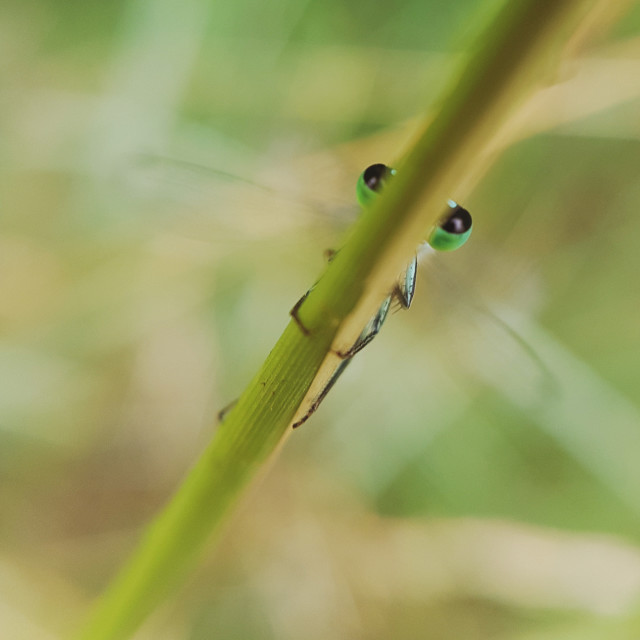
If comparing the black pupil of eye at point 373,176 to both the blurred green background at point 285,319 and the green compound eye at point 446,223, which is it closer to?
the green compound eye at point 446,223

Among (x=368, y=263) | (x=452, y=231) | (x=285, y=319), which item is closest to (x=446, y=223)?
(x=452, y=231)

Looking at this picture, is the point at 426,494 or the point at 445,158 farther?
the point at 426,494

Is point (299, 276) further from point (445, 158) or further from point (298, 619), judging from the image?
point (445, 158)

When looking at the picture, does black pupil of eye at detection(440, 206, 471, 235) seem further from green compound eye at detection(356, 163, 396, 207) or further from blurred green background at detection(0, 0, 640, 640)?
blurred green background at detection(0, 0, 640, 640)

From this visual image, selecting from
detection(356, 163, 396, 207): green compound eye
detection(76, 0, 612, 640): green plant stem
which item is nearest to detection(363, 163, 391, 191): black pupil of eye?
detection(356, 163, 396, 207): green compound eye

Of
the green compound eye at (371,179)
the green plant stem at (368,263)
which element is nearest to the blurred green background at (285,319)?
the green compound eye at (371,179)

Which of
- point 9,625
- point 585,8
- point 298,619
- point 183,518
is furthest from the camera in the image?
point 298,619

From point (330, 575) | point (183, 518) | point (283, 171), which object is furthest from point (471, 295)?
point (183, 518)
